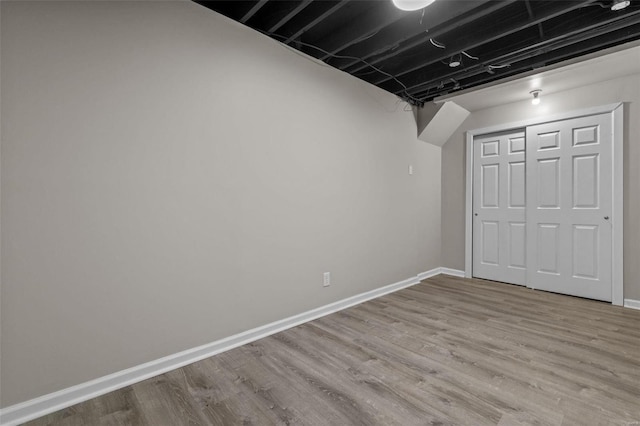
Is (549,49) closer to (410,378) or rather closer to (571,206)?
(571,206)

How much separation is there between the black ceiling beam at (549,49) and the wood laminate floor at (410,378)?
2.55m

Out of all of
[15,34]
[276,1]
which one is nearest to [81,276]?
[15,34]

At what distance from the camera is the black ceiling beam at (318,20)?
2162 millimetres

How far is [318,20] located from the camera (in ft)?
7.60

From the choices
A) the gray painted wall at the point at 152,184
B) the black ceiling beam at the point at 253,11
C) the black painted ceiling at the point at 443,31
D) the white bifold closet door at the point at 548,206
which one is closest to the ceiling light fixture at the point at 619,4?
the black painted ceiling at the point at 443,31

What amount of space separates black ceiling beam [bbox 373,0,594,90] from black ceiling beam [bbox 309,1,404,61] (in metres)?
0.80

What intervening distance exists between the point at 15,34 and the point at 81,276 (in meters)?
1.31

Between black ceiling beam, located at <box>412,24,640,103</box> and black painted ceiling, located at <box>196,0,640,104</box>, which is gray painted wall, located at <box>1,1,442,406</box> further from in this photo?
black ceiling beam, located at <box>412,24,640,103</box>

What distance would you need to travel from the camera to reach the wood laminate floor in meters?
1.55

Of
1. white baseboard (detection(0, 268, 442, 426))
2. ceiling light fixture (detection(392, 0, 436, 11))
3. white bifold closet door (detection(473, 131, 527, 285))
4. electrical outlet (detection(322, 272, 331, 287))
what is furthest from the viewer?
white bifold closet door (detection(473, 131, 527, 285))

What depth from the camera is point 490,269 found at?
4219 millimetres

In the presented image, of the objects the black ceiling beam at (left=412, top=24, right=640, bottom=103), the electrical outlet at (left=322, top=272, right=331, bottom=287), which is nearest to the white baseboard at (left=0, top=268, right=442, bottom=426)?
the electrical outlet at (left=322, top=272, right=331, bottom=287)

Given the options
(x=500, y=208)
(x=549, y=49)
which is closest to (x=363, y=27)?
(x=549, y=49)

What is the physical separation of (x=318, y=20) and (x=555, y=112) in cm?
→ 325
